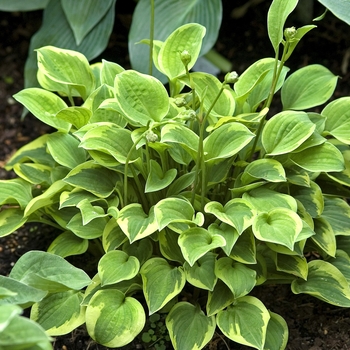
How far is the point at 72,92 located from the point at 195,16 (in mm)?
554

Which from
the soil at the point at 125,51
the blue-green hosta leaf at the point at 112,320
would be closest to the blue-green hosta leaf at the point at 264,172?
the blue-green hosta leaf at the point at 112,320

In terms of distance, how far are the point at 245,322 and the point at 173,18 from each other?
106 centimetres

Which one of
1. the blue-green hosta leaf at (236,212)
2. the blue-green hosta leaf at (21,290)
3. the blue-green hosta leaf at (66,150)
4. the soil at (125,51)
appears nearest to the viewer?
the blue-green hosta leaf at (21,290)

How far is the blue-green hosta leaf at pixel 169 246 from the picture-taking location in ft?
4.07

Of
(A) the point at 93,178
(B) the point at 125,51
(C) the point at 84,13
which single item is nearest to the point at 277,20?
(A) the point at 93,178

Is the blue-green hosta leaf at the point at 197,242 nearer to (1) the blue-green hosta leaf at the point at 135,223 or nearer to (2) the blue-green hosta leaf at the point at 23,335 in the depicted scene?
(1) the blue-green hosta leaf at the point at 135,223

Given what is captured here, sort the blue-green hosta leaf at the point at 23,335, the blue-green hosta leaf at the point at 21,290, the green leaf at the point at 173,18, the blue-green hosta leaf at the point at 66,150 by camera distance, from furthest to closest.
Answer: the green leaf at the point at 173,18 < the blue-green hosta leaf at the point at 66,150 < the blue-green hosta leaf at the point at 21,290 < the blue-green hosta leaf at the point at 23,335

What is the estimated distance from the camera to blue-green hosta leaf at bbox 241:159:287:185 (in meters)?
1.19

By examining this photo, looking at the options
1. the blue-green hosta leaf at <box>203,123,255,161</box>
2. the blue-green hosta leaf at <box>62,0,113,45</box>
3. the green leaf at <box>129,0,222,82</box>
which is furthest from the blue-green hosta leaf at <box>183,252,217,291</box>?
the blue-green hosta leaf at <box>62,0,113,45</box>

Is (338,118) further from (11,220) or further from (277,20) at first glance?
(11,220)

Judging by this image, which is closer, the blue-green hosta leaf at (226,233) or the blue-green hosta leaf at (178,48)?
the blue-green hosta leaf at (226,233)

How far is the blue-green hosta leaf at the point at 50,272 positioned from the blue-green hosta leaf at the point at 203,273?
0.22 metres

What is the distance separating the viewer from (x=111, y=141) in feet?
4.05

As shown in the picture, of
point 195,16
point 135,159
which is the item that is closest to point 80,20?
point 195,16
